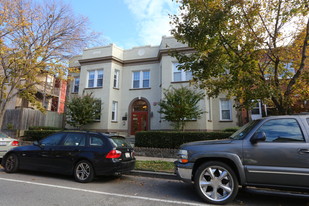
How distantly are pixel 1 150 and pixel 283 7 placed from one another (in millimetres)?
12325

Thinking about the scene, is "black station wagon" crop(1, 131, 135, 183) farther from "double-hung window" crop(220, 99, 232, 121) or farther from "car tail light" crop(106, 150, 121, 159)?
"double-hung window" crop(220, 99, 232, 121)

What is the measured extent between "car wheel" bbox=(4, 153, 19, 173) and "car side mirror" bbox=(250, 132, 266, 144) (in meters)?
7.62

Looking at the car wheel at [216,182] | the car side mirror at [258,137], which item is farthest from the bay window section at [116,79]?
the car side mirror at [258,137]

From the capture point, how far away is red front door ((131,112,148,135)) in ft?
56.8

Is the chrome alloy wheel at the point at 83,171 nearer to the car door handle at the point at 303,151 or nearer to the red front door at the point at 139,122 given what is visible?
the car door handle at the point at 303,151

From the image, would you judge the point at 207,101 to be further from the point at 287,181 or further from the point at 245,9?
the point at 287,181

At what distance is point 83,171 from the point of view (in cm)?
610

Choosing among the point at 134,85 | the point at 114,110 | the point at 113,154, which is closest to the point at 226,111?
the point at 134,85

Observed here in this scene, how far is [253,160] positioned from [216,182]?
90cm

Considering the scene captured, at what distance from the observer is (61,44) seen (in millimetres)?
12781

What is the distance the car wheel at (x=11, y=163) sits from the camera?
7090 millimetres

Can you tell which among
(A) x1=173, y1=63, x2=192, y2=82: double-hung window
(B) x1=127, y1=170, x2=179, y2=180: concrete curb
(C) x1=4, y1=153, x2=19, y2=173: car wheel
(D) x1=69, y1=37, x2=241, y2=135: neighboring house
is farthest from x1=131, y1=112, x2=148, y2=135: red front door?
(C) x1=4, y1=153, x2=19, y2=173: car wheel

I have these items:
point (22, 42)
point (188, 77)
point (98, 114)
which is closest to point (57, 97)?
point (98, 114)

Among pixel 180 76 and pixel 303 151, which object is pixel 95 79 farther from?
pixel 303 151
